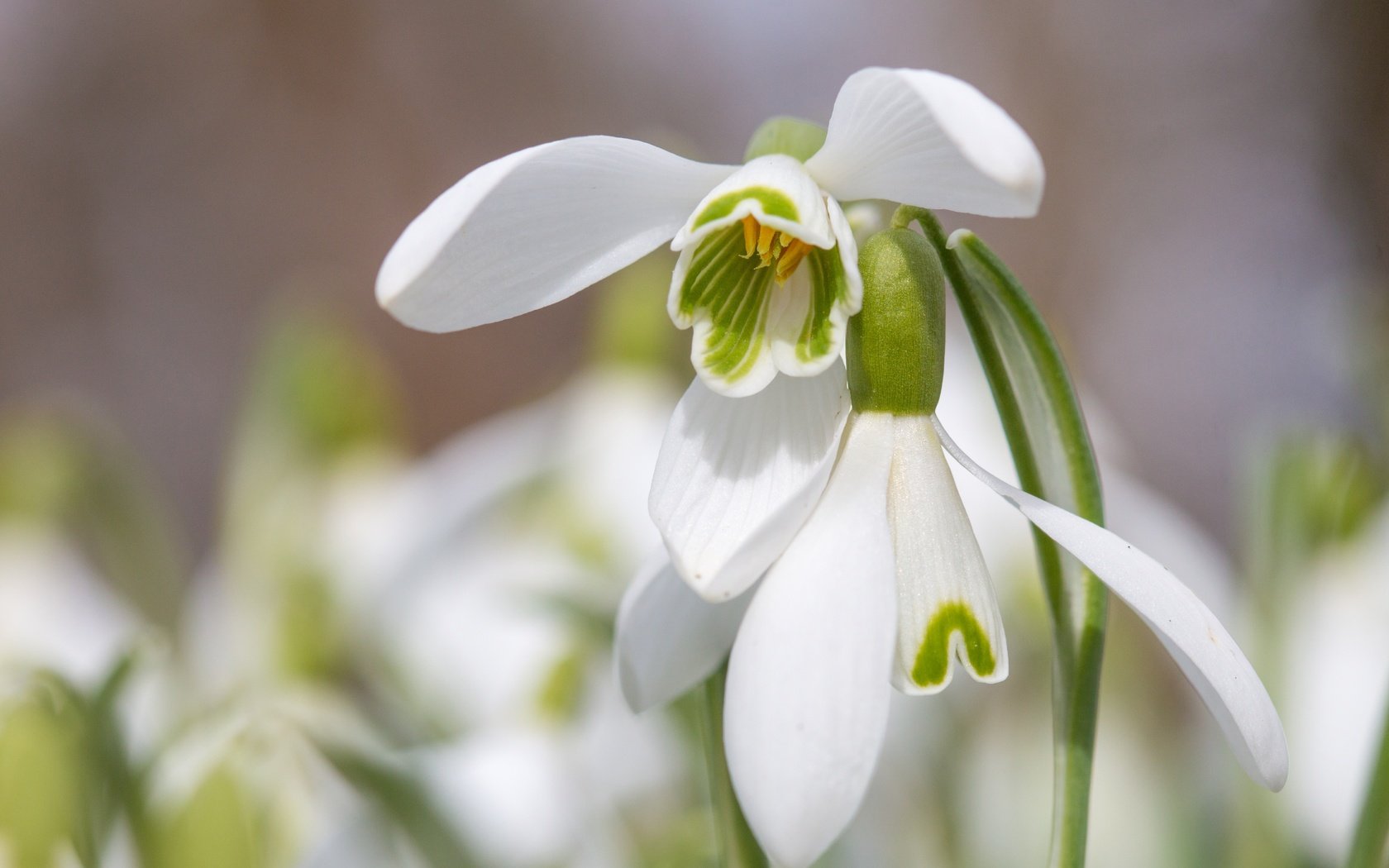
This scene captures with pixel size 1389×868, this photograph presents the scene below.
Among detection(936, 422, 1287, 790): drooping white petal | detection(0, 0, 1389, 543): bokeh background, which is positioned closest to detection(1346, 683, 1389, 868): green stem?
detection(936, 422, 1287, 790): drooping white petal

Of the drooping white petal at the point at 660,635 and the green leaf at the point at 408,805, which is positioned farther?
the green leaf at the point at 408,805

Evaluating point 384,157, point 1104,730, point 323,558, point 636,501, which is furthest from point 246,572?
point 384,157

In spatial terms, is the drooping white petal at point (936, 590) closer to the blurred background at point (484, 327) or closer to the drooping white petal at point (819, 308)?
the drooping white petal at point (819, 308)

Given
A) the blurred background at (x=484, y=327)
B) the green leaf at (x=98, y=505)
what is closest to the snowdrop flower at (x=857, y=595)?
the blurred background at (x=484, y=327)

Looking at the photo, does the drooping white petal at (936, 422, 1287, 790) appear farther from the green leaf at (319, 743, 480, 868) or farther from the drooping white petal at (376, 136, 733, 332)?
the green leaf at (319, 743, 480, 868)

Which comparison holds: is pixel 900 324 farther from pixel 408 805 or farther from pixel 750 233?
pixel 408 805
